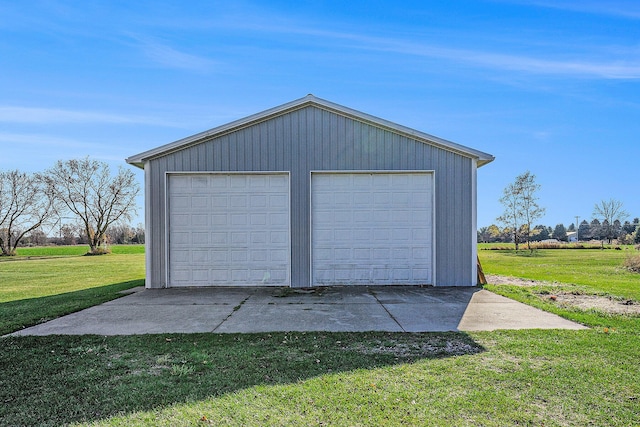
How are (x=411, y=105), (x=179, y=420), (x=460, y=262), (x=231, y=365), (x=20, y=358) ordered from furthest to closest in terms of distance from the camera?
(x=411, y=105) → (x=460, y=262) → (x=20, y=358) → (x=231, y=365) → (x=179, y=420)

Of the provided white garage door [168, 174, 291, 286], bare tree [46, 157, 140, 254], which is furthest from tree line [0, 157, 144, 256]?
white garage door [168, 174, 291, 286]

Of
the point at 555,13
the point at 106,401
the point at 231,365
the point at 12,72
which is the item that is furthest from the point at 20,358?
the point at 555,13

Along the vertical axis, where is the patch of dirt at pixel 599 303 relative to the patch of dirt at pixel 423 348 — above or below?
below

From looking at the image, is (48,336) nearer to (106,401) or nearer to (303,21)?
(106,401)

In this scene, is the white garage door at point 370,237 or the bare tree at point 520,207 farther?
the bare tree at point 520,207

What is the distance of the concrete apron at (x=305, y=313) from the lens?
523 cm

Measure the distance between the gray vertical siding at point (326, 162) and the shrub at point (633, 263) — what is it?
8.07m

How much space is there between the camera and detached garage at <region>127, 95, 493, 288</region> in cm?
916

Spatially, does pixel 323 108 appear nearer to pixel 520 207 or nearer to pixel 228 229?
pixel 228 229

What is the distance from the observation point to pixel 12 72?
10141 millimetres

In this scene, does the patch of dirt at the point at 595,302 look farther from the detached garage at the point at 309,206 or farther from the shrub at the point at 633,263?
the shrub at the point at 633,263

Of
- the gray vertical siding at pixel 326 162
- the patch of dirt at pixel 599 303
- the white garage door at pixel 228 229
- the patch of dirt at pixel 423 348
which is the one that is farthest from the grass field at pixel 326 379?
the white garage door at pixel 228 229

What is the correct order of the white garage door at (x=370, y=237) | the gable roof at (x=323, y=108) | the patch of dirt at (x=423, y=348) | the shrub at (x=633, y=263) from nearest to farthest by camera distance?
1. the patch of dirt at (x=423, y=348)
2. the gable roof at (x=323, y=108)
3. the white garage door at (x=370, y=237)
4. the shrub at (x=633, y=263)

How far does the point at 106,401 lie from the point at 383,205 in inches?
294
